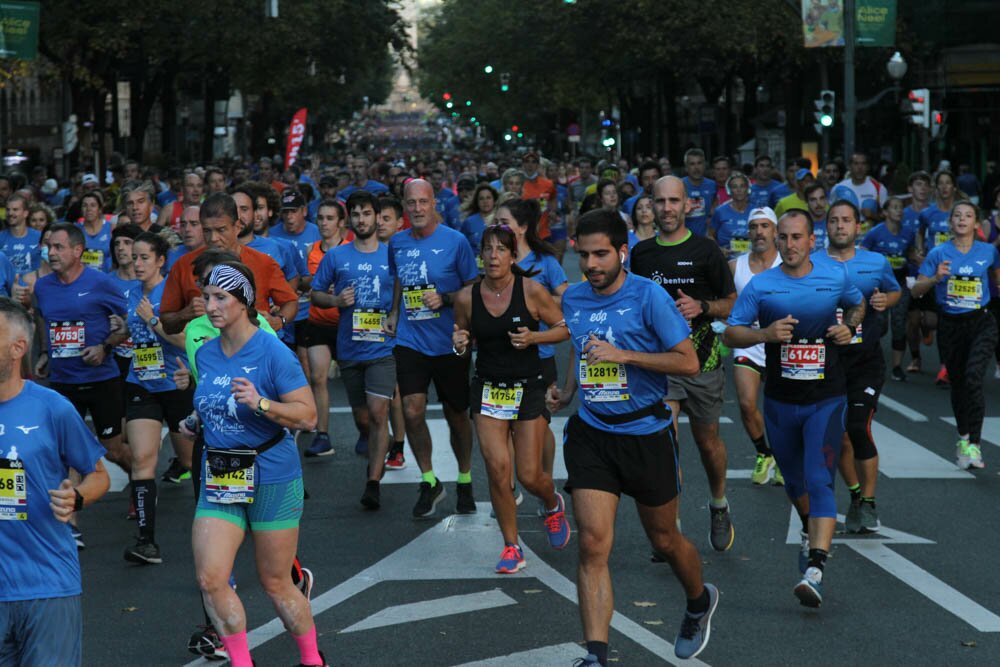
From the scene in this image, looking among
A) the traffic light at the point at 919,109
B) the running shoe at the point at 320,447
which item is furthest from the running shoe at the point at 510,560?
the traffic light at the point at 919,109

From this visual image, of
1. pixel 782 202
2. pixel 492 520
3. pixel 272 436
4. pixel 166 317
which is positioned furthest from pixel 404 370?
pixel 782 202

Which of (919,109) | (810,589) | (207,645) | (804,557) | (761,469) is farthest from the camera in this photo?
(919,109)

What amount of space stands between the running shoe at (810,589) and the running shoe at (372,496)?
348 centimetres

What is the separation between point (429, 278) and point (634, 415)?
3.82 m

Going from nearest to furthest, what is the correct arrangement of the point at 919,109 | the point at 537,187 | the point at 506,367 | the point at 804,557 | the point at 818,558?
1. the point at 818,558
2. the point at 804,557
3. the point at 506,367
4. the point at 537,187
5. the point at 919,109

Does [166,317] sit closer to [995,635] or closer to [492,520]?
[492,520]

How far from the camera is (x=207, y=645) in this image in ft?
24.1

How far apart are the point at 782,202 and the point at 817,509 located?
954 centimetres

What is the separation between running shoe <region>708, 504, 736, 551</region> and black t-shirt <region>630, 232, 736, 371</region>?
818 millimetres

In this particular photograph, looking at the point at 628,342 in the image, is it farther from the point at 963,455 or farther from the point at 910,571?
the point at 963,455

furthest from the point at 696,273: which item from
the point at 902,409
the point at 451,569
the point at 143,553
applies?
the point at 902,409

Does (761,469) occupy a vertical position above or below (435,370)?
below

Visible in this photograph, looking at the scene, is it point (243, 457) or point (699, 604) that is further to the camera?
point (699, 604)

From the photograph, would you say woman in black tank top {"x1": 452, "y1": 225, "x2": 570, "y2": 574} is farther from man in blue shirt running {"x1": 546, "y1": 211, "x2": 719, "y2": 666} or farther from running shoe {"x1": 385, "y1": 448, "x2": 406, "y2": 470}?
running shoe {"x1": 385, "y1": 448, "x2": 406, "y2": 470}
